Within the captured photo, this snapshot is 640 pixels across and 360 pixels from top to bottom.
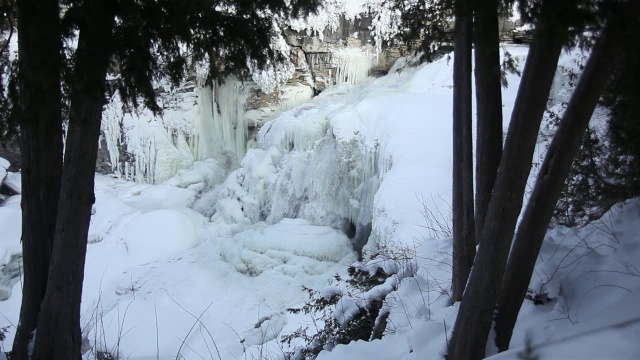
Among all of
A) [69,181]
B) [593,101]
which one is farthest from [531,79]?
[69,181]

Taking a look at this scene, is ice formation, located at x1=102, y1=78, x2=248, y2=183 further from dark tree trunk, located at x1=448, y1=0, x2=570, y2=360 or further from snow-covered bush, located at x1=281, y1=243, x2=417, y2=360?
dark tree trunk, located at x1=448, y1=0, x2=570, y2=360

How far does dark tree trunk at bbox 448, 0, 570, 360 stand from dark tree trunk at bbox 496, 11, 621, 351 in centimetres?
12

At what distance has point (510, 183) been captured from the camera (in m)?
1.91

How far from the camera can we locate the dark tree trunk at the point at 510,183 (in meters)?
1.76

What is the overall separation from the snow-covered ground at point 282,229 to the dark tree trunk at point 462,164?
0.34m

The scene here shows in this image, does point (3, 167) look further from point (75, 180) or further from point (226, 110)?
point (75, 180)

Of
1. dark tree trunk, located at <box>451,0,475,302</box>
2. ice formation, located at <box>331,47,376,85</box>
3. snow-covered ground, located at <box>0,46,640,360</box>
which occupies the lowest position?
snow-covered ground, located at <box>0,46,640,360</box>

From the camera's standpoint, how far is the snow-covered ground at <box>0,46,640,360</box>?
16.0ft

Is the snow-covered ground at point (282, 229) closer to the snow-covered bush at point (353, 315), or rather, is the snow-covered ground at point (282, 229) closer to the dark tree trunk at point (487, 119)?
the snow-covered bush at point (353, 315)

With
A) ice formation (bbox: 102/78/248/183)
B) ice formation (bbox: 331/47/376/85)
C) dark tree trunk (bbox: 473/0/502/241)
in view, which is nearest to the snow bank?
ice formation (bbox: 102/78/248/183)

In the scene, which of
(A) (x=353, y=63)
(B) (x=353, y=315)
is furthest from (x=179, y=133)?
(B) (x=353, y=315)

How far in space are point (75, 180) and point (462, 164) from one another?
2.56 meters

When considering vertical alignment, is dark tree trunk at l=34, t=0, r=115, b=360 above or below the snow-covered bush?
above

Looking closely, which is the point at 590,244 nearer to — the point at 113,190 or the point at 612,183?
the point at 612,183
